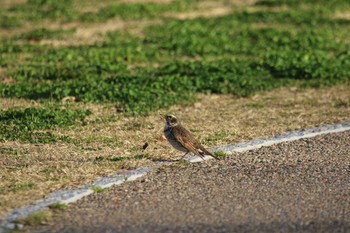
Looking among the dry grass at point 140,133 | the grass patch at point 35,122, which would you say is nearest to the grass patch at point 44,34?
the dry grass at point 140,133

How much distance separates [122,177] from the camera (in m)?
9.09

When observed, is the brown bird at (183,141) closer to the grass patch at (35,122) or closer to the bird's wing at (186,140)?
the bird's wing at (186,140)

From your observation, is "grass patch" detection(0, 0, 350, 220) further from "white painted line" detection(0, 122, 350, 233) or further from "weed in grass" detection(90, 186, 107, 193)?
"weed in grass" detection(90, 186, 107, 193)

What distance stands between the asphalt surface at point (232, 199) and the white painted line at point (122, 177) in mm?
132

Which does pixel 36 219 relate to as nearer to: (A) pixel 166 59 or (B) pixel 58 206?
(B) pixel 58 206

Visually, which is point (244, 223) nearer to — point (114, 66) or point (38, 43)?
point (114, 66)

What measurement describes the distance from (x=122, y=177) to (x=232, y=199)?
1.25 meters

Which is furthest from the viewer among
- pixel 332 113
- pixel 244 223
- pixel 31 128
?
pixel 332 113

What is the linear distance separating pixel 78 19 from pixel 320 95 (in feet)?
30.2

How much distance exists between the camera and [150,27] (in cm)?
2106

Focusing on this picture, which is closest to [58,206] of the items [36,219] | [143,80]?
[36,219]

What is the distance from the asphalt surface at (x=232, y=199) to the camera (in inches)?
297

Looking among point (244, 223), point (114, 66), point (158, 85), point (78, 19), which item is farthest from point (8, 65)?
point (244, 223)

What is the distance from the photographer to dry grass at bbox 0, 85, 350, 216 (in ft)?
29.7
